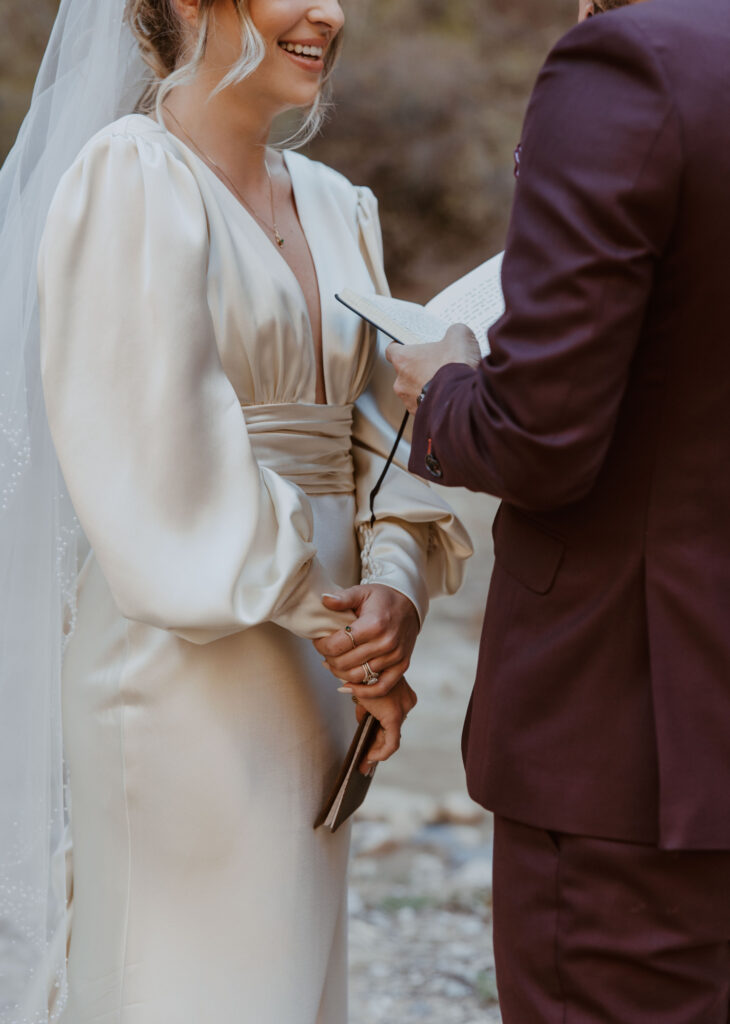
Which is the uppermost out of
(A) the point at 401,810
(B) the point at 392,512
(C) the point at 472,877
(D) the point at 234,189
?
(D) the point at 234,189

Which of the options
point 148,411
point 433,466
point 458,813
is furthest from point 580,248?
point 458,813

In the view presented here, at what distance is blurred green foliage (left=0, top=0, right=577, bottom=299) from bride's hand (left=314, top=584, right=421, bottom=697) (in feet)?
20.8

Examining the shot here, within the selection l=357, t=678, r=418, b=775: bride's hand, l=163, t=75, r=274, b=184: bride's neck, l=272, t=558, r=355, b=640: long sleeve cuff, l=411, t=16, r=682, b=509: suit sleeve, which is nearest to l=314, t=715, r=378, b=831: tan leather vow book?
l=357, t=678, r=418, b=775: bride's hand

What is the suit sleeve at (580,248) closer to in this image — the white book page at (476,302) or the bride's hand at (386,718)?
the white book page at (476,302)

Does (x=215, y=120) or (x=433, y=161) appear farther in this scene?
(x=433, y=161)

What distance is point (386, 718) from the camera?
1.87 meters

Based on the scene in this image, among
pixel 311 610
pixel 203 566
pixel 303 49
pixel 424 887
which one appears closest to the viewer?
pixel 203 566

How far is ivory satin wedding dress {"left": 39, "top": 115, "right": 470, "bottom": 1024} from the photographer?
1.64 metres

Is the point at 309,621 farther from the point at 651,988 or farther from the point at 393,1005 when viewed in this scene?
the point at 393,1005

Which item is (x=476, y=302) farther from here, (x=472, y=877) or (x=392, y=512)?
(x=472, y=877)

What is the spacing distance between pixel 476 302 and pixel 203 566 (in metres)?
0.56

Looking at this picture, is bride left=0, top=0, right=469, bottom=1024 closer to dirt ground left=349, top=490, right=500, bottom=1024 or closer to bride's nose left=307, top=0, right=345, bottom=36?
bride's nose left=307, top=0, right=345, bottom=36

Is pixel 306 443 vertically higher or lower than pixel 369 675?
higher

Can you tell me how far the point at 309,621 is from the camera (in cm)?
175
